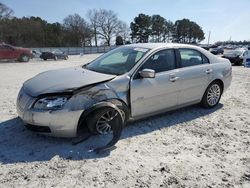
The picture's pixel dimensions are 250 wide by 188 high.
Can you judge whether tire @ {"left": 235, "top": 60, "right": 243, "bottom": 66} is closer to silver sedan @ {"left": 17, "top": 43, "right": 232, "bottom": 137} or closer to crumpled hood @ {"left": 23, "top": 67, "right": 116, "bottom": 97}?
silver sedan @ {"left": 17, "top": 43, "right": 232, "bottom": 137}

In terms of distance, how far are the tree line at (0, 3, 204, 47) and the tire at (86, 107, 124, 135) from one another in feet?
196

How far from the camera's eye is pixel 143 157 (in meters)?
3.69

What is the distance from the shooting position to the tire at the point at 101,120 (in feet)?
13.1

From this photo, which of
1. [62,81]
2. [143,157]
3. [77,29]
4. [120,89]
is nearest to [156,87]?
[120,89]

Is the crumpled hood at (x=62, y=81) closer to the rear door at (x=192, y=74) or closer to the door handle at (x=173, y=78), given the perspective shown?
the door handle at (x=173, y=78)

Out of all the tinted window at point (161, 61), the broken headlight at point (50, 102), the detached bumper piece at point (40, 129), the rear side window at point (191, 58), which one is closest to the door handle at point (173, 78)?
the tinted window at point (161, 61)

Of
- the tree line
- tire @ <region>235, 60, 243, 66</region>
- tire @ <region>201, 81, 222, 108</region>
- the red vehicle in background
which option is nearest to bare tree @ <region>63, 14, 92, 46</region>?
the tree line

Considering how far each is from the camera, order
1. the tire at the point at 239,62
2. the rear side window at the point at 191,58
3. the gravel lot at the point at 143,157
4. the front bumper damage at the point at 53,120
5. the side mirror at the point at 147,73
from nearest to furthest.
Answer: the gravel lot at the point at 143,157 < the front bumper damage at the point at 53,120 < the side mirror at the point at 147,73 < the rear side window at the point at 191,58 < the tire at the point at 239,62

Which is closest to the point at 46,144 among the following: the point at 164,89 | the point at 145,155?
the point at 145,155

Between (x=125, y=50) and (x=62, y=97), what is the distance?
6.59ft

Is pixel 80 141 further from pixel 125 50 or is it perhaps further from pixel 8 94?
pixel 8 94

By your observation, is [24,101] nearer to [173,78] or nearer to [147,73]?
[147,73]

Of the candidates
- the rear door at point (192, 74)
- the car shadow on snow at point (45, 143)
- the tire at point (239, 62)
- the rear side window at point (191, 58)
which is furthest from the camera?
the tire at point (239, 62)

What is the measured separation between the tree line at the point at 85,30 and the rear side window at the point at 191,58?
5907 centimetres
